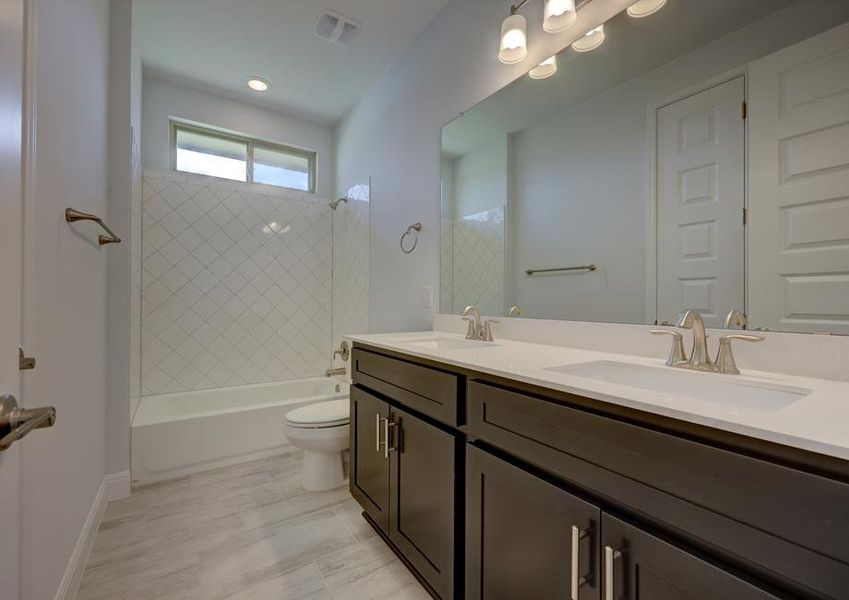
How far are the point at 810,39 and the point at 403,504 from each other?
5.86 feet

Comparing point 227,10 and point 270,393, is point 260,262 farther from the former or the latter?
point 227,10

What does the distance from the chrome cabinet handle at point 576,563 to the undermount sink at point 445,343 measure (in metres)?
0.83

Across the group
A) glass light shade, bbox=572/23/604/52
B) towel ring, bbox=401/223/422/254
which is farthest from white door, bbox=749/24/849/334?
towel ring, bbox=401/223/422/254

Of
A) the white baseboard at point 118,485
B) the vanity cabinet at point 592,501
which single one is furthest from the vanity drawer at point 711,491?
the white baseboard at point 118,485

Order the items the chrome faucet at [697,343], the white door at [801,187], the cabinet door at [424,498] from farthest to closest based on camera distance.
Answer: the cabinet door at [424,498], the chrome faucet at [697,343], the white door at [801,187]

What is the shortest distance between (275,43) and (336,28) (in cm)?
45

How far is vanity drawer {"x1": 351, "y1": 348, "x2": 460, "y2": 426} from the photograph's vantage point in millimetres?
1157

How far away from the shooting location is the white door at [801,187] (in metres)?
0.85

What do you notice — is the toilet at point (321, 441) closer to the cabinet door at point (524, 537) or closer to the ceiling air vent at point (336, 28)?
the cabinet door at point (524, 537)

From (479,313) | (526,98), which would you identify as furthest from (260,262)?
(526,98)

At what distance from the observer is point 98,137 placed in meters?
1.73

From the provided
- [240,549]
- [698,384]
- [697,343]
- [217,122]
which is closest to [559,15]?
[697,343]

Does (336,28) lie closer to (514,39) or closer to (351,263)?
(514,39)

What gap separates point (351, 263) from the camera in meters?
3.10
